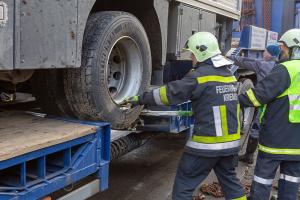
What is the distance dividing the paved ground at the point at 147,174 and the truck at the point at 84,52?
4.24ft

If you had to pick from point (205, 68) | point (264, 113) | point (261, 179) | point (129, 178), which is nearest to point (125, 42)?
point (205, 68)

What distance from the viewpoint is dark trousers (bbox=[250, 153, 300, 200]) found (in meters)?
4.22

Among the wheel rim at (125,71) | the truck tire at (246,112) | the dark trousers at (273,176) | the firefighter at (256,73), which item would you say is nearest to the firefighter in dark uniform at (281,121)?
the dark trousers at (273,176)

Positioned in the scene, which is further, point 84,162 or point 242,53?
point 242,53

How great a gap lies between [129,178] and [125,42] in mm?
2298

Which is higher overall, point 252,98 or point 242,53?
point 242,53

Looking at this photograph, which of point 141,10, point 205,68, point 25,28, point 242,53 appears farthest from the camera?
point 242,53

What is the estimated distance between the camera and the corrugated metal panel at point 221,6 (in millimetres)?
5758

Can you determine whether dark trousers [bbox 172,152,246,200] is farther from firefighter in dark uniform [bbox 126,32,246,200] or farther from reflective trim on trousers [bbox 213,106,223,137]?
reflective trim on trousers [bbox 213,106,223,137]

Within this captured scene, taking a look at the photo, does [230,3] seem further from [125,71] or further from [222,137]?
[222,137]

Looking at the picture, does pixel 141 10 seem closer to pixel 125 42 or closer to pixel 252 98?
pixel 125 42

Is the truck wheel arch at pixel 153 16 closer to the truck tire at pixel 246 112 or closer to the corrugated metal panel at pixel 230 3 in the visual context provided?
the corrugated metal panel at pixel 230 3

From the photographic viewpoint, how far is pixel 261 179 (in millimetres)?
4258

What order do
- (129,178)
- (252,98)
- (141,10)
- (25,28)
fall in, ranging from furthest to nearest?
(129,178), (141,10), (252,98), (25,28)
